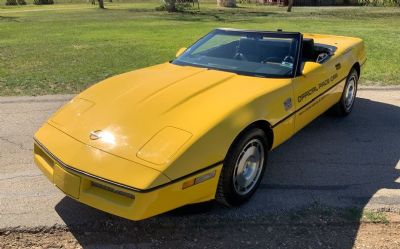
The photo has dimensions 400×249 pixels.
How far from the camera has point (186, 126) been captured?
3.10 m

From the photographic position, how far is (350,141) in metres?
4.95

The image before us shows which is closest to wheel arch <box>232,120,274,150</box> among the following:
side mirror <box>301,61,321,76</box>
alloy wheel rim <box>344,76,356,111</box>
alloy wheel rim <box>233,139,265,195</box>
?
alloy wheel rim <box>233,139,265,195</box>

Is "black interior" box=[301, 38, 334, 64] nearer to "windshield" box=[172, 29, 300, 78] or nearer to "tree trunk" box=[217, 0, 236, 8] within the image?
"windshield" box=[172, 29, 300, 78]

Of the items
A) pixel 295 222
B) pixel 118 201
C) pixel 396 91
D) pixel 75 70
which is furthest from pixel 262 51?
pixel 75 70

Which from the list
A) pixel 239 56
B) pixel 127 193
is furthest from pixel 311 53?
pixel 127 193

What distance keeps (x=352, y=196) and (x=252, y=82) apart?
4.58 ft

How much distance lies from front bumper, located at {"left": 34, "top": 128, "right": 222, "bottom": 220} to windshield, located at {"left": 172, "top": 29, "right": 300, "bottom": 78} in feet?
5.06

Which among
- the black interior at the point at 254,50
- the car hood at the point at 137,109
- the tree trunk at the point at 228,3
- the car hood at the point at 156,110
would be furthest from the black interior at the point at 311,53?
the tree trunk at the point at 228,3

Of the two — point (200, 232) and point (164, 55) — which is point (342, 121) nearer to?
point (200, 232)

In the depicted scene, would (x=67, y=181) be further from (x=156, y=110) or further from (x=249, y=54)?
(x=249, y=54)

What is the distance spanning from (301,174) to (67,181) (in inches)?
91.6

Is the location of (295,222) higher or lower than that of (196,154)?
lower

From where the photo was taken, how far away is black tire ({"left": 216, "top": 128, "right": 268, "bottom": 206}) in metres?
3.17

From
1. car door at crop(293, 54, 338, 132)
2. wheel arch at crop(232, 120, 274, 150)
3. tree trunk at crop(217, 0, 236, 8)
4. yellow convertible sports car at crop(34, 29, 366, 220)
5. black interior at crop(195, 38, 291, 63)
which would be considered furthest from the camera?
tree trunk at crop(217, 0, 236, 8)
